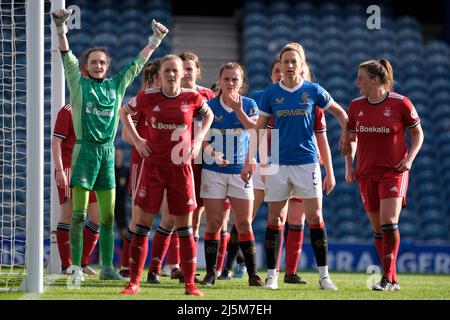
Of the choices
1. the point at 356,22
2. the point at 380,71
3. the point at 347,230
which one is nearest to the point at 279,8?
the point at 356,22

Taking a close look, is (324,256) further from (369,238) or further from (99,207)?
(369,238)

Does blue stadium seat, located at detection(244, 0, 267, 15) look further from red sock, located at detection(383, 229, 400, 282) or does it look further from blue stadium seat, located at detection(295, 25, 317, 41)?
red sock, located at detection(383, 229, 400, 282)

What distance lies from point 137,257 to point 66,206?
1.86 meters

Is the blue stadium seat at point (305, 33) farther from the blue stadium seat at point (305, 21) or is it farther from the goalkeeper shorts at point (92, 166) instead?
the goalkeeper shorts at point (92, 166)

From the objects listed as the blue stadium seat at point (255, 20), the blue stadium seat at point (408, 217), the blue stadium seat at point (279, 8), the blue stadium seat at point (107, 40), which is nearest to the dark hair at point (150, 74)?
the blue stadium seat at point (408, 217)

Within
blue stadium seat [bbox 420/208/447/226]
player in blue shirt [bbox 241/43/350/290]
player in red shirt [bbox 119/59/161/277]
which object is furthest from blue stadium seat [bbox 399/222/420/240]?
player in blue shirt [bbox 241/43/350/290]

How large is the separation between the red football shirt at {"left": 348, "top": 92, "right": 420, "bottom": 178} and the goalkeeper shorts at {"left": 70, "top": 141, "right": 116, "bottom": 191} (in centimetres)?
208

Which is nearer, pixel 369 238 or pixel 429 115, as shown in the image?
pixel 369 238

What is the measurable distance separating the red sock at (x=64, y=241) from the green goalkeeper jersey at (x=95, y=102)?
1.01 meters

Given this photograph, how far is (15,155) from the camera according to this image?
26.0 feet

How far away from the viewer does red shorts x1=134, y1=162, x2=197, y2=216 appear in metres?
6.36

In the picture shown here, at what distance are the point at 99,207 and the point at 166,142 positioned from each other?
54.1 inches

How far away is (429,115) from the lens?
660 inches
